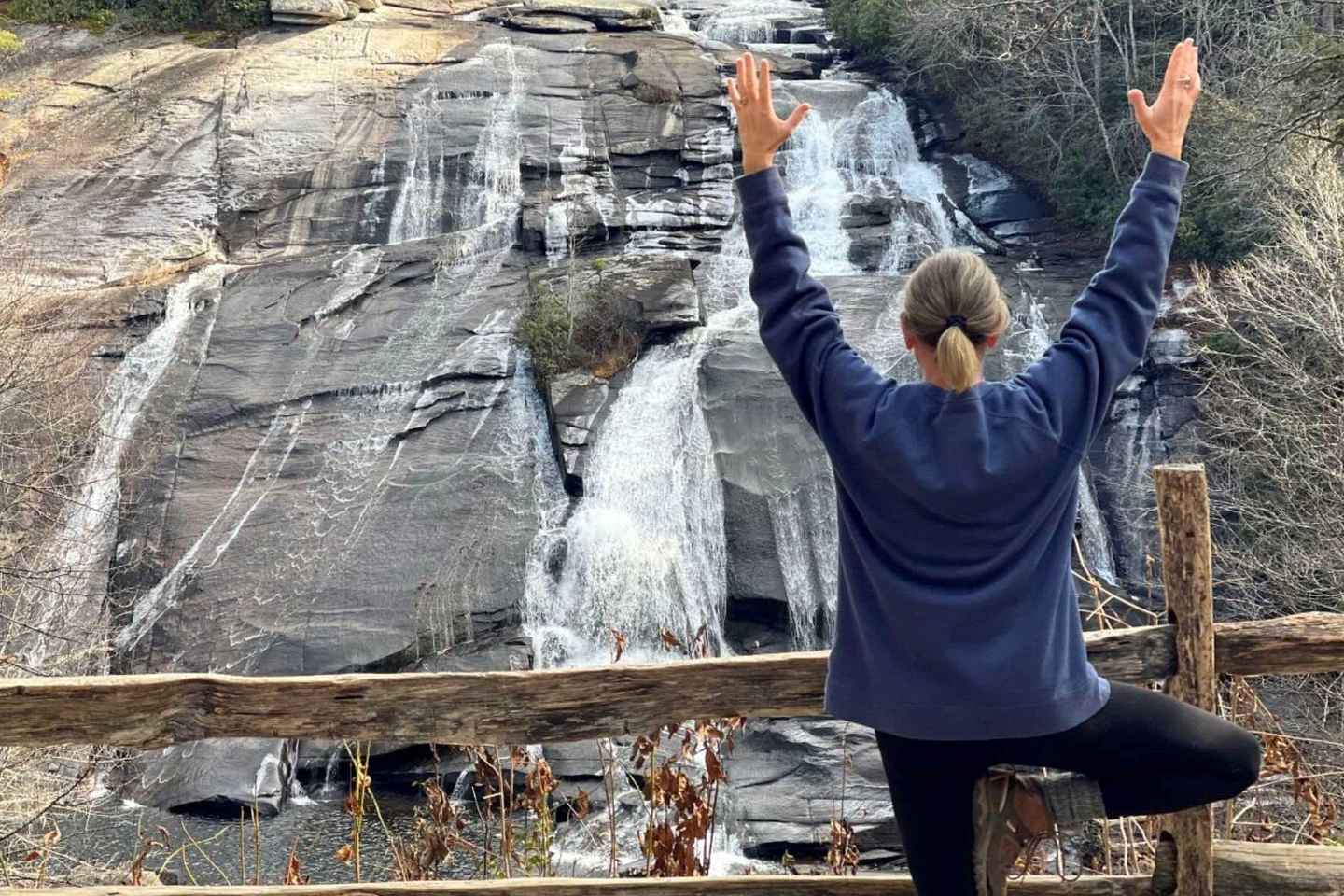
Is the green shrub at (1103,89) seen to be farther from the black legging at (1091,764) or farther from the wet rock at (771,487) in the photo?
the black legging at (1091,764)

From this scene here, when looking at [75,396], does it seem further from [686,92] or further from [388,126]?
[686,92]

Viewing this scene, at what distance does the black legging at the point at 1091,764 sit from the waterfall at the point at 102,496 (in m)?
10.9

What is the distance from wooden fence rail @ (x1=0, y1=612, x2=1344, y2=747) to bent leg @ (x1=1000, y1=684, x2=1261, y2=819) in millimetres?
810

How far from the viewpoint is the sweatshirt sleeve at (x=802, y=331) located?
257 centimetres

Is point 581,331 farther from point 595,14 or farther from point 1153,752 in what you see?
point 1153,752

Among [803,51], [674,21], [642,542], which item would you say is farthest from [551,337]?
[674,21]

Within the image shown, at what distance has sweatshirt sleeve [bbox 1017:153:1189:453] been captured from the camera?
253cm

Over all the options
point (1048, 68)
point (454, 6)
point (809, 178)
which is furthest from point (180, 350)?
point (1048, 68)

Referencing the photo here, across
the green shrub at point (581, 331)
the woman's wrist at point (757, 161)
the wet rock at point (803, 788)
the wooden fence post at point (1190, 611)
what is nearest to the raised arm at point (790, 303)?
A: the woman's wrist at point (757, 161)

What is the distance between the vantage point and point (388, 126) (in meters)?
19.5

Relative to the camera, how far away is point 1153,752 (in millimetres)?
2689

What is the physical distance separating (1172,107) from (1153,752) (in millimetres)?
1347

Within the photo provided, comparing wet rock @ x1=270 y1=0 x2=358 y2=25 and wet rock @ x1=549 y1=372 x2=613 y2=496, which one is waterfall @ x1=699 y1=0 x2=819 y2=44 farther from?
wet rock @ x1=549 y1=372 x2=613 y2=496

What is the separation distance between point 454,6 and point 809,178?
864 centimetres
